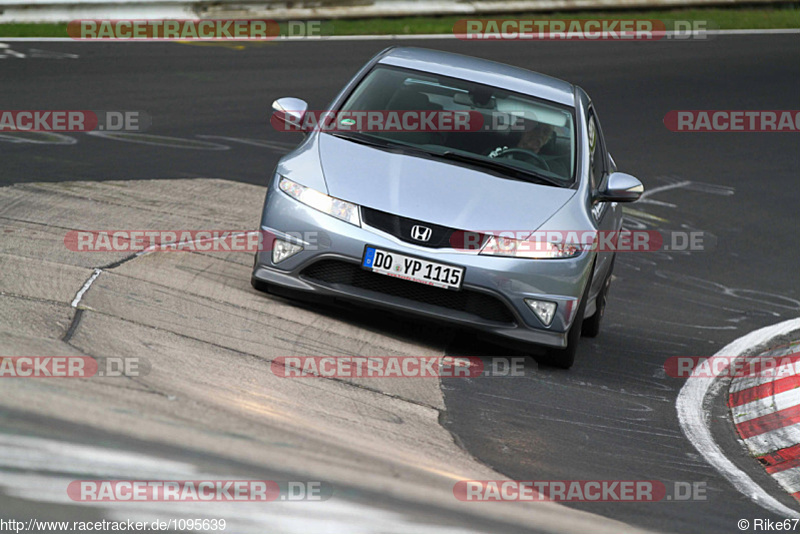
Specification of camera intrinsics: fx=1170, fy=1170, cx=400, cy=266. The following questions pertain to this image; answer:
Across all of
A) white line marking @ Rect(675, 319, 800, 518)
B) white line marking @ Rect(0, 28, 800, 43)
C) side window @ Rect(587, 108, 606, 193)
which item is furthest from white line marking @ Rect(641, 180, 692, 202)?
white line marking @ Rect(0, 28, 800, 43)

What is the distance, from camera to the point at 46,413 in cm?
425

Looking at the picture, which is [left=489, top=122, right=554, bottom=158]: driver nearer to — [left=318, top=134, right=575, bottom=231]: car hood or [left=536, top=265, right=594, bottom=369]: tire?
[left=318, top=134, right=575, bottom=231]: car hood

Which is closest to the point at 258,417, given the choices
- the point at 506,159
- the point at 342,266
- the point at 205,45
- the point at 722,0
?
the point at 342,266

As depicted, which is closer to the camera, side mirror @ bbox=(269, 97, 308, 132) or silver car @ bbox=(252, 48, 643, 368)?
silver car @ bbox=(252, 48, 643, 368)

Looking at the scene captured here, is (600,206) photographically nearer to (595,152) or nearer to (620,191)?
(620,191)

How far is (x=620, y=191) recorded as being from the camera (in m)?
7.52

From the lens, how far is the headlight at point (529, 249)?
666 cm

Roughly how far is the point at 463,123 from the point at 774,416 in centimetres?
268

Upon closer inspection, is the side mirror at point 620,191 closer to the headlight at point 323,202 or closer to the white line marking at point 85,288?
the headlight at point 323,202

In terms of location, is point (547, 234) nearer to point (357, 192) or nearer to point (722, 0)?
point (357, 192)

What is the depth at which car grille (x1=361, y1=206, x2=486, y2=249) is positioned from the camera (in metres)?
6.57

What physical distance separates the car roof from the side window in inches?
9.6

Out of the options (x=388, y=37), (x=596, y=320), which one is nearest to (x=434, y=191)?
(x=596, y=320)

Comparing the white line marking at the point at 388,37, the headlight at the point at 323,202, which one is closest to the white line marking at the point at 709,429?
the headlight at the point at 323,202
